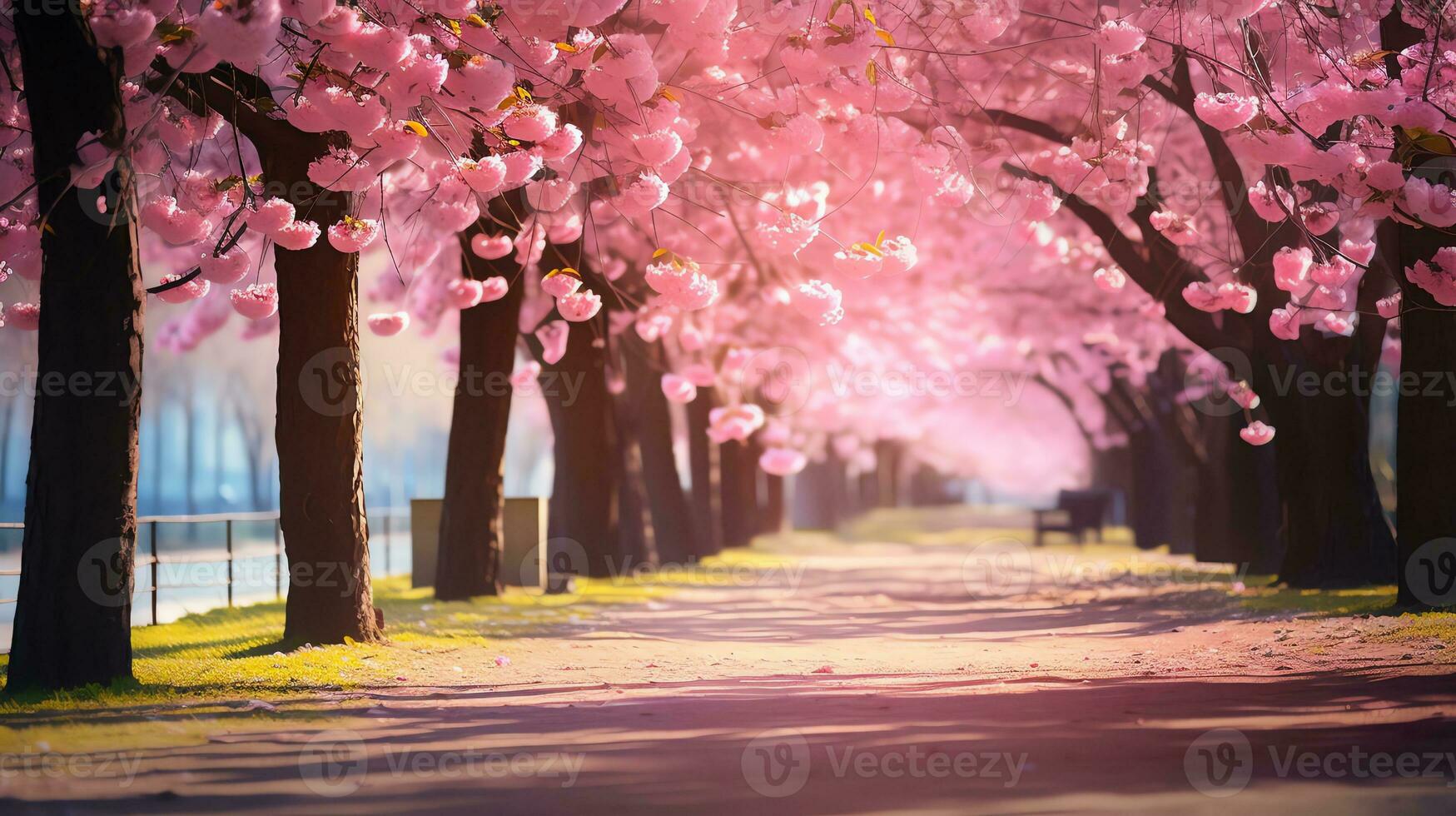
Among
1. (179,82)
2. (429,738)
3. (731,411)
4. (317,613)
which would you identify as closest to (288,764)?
(429,738)

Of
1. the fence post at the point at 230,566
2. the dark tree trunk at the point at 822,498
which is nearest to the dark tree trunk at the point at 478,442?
the fence post at the point at 230,566

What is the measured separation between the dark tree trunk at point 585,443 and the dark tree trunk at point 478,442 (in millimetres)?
3466

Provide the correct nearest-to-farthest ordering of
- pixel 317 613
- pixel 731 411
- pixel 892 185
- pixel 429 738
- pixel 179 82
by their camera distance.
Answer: pixel 429 738, pixel 179 82, pixel 317 613, pixel 731 411, pixel 892 185

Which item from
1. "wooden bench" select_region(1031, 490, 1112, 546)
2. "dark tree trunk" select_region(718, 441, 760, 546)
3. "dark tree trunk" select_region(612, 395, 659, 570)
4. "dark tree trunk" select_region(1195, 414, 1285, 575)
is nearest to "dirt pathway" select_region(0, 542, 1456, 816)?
"dark tree trunk" select_region(1195, 414, 1285, 575)

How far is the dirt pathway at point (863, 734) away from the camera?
5.28 meters

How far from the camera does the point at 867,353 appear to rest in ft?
109

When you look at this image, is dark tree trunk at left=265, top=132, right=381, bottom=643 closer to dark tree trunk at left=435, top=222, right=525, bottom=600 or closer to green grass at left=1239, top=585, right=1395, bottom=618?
dark tree trunk at left=435, top=222, right=525, bottom=600

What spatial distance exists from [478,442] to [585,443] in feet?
12.4

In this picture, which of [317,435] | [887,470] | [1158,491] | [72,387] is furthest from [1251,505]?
[887,470]

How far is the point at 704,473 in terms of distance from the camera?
90.4 ft

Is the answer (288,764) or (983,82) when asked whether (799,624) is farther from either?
(288,764)

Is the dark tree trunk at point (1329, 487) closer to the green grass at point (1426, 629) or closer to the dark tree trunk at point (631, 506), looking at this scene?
the green grass at point (1426, 629)

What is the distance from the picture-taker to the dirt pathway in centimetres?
528

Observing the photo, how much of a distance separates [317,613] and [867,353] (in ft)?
78.5
